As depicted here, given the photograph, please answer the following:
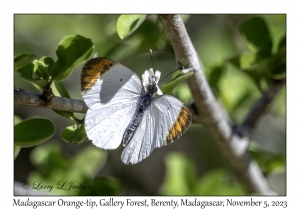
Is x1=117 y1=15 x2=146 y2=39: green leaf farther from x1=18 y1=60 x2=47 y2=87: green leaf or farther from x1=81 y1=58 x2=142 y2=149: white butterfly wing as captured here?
x1=18 y1=60 x2=47 y2=87: green leaf

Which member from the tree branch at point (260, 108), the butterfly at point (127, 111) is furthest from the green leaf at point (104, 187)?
the tree branch at point (260, 108)

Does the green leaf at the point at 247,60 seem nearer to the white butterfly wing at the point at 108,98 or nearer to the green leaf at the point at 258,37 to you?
the green leaf at the point at 258,37

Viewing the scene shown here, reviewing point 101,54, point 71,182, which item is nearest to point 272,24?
point 101,54

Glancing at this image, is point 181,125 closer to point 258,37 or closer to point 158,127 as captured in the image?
point 158,127

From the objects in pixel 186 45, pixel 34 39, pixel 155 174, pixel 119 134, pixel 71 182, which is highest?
pixel 34 39
